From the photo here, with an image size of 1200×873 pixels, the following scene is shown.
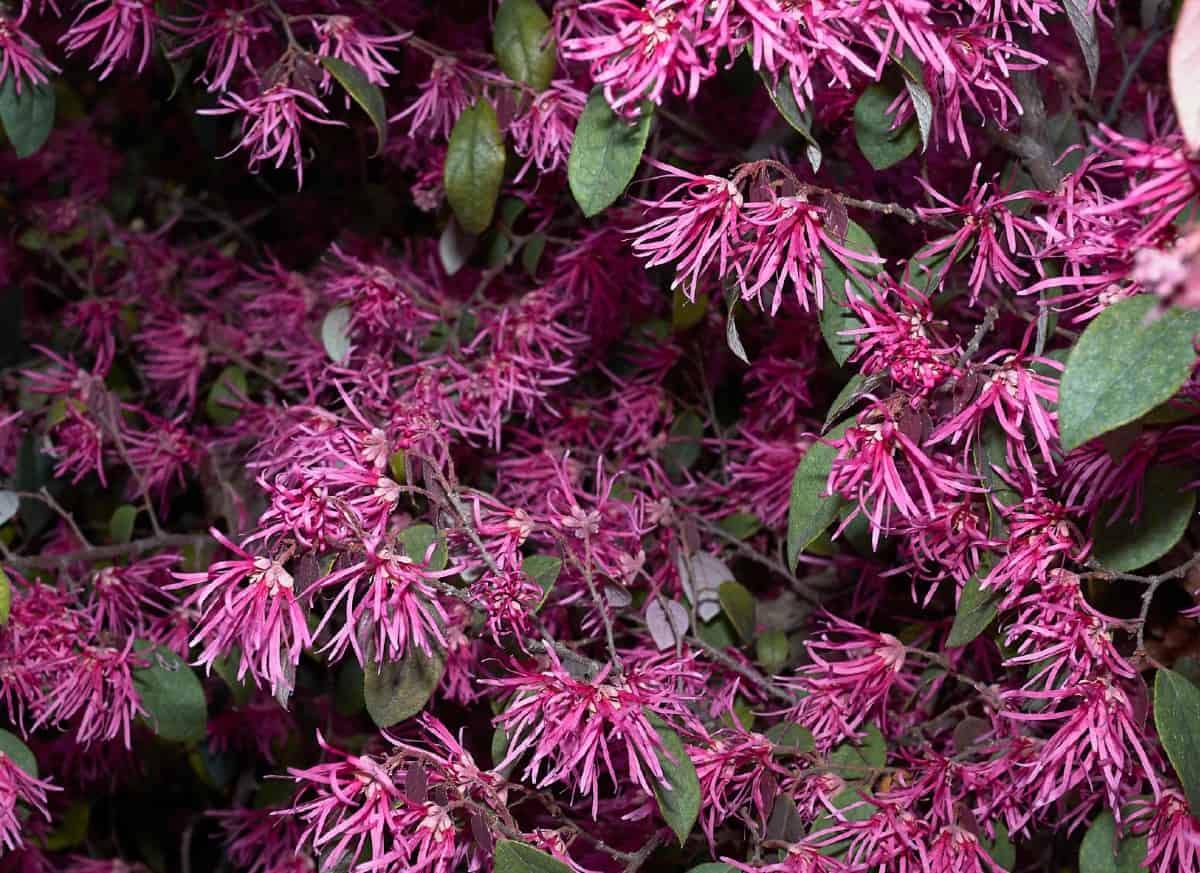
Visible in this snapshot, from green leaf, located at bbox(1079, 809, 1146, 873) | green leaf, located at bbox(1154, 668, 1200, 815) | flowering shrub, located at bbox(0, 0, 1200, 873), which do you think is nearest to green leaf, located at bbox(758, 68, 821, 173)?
flowering shrub, located at bbox(0, 0, 1200, 873)

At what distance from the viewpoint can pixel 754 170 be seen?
0.71 meters

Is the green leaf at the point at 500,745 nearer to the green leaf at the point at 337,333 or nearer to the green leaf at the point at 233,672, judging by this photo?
the green leaf at the point at 233,672

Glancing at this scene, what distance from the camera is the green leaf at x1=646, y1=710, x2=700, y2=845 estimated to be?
2.35 feet

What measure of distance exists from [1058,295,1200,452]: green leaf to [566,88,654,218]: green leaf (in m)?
0.30

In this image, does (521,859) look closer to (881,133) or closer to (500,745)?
(500,745)

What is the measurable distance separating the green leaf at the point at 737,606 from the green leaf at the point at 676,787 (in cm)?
26

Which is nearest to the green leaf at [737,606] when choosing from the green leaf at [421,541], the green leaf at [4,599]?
the green leaf at [421,541]

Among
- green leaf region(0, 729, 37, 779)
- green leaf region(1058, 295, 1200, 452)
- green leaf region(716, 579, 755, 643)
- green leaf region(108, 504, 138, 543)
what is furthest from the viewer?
green leaf region(108, 504, 138, 543)

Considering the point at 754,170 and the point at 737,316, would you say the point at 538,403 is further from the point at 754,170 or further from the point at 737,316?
the point at 754,170

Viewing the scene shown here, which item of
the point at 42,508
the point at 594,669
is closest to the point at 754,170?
the point at 594,669

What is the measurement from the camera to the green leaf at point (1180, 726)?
26.5 inches

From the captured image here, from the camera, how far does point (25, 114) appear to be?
3.29ft

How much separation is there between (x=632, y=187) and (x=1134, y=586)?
0.59 meters

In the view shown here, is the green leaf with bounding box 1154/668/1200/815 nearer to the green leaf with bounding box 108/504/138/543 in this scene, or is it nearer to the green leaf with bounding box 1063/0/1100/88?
the green leaf with bounding box 1063/0/1100/88
